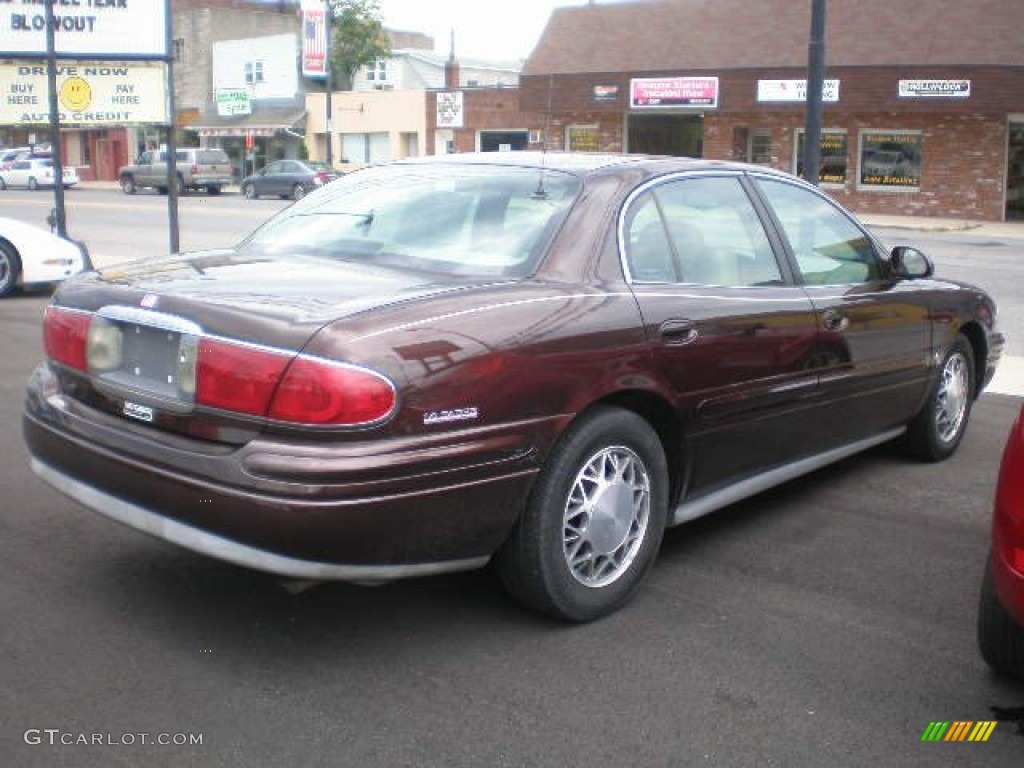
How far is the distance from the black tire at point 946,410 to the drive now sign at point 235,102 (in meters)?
52.5

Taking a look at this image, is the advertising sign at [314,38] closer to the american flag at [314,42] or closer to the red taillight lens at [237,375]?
the american flag at [314,42]

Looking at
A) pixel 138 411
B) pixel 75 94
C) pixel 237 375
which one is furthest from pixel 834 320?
pixel 75 94

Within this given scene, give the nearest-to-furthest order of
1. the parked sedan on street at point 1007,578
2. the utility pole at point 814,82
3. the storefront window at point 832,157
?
the parked sedan on street at point 1007,578
the utility pole at point 814,82
the storefront window at point 832,157

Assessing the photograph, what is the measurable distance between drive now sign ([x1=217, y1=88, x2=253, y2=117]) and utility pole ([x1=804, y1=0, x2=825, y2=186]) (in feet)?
160

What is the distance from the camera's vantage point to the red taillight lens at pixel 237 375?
3402 millimetres

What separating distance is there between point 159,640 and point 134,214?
2867 centimetres

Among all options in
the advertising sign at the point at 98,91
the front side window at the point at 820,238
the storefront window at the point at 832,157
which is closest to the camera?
→ the front side window at the point at 820,238

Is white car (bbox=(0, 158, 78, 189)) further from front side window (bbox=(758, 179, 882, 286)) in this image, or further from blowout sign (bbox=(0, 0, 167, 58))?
front side window (bbox=(758, 179, 882, 286))

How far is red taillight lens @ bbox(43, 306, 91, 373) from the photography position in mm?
4000

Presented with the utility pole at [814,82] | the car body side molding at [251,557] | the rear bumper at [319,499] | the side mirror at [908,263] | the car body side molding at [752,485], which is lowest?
the car body side molding at [752,485]

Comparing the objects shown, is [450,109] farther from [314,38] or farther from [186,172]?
[186,172]

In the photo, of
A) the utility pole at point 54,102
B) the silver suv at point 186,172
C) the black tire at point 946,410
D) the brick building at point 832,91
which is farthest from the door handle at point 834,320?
the silver suv at point 186,172

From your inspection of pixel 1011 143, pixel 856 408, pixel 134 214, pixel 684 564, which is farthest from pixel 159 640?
pixel 1011 143

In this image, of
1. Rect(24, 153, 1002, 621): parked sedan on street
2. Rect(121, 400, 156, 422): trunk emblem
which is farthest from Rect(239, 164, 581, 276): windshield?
Rect(121, 400, 156, 422): trunk emblem
